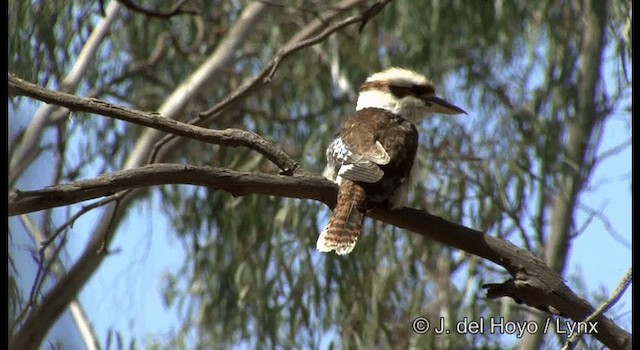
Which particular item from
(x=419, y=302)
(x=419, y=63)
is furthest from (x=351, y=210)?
(x=419, y=63)

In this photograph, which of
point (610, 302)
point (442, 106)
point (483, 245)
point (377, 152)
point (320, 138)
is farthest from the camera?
point (320, 138)

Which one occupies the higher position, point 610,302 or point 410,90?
point 410,90

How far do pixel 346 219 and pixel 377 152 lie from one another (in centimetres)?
24

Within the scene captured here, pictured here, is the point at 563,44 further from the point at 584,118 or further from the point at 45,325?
A: the point at 45,325

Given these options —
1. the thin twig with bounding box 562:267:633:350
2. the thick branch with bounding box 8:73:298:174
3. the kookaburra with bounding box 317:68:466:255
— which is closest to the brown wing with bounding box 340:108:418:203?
the kookaburra with bounding box 317:68:466:255

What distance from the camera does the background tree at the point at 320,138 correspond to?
452 cm

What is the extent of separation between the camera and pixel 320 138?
486 centimetres

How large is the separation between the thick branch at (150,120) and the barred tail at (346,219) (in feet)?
1.19

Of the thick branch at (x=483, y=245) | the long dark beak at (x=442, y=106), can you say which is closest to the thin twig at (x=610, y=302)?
the thick branch at (x=483, y=245)

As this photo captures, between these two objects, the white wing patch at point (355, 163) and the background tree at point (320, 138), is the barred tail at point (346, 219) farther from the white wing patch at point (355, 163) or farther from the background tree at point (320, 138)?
the background tree at point (320, 138)

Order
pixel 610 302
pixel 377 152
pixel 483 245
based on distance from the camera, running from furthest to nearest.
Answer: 1. pixel 377 152
2. pixel 483 245
3. pixel 610 302

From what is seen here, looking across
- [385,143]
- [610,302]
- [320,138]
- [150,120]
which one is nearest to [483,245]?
[610,302]

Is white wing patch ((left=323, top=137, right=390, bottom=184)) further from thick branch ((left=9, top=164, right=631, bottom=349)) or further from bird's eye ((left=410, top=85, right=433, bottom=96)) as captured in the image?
bird's eye ((left=410, top=85, right=433, bottom=96))

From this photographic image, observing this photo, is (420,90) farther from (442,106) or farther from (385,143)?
(385,143)
